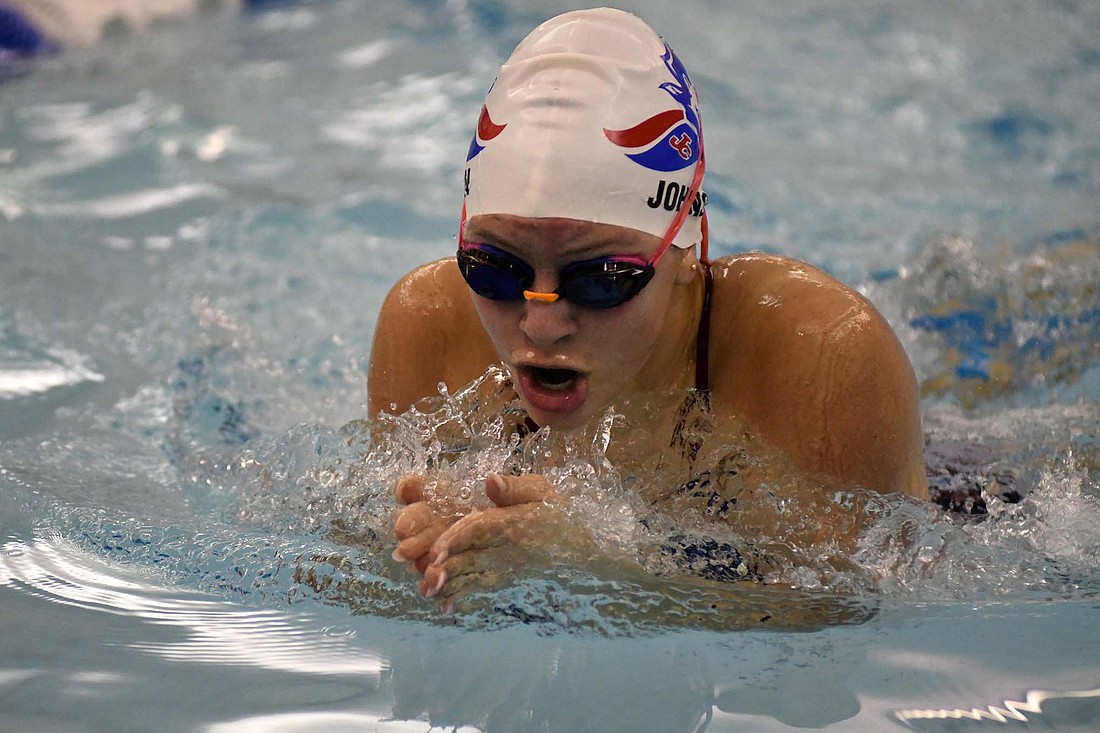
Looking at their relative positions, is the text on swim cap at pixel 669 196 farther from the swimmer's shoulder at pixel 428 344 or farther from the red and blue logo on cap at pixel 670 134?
the swimmer's shoulder at pixel 428 344

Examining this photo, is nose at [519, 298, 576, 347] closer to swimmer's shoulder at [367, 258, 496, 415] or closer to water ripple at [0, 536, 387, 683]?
swimmer's shoulder at [367, 258, 496, 415]

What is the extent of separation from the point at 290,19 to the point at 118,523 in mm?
6121

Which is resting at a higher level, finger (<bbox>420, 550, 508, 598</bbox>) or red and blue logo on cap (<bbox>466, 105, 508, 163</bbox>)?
red and blue logo on cap (<bbox>466, 105, 508, 163</bbox>)

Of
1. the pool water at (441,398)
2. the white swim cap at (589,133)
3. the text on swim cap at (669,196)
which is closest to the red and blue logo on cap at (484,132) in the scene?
the white swim cap at (589,133)

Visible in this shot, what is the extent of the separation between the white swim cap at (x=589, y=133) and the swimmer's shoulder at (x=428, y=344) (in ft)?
1.22

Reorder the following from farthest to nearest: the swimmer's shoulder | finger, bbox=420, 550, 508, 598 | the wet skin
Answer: the swimmer's shoulder → the wet skin → finger, bbox=420, 550, 508, 598

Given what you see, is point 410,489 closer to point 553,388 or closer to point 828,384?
point 553,388

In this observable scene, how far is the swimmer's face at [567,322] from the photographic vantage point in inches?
78.2

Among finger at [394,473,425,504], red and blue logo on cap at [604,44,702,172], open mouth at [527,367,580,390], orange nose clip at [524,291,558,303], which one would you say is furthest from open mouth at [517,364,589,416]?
red and blue logo on cap at [604,44,702,172]

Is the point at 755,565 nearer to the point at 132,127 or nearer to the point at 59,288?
the point at 59,288

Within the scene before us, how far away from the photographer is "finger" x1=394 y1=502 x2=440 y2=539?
1847mm

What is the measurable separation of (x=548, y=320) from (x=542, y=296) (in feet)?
0.15

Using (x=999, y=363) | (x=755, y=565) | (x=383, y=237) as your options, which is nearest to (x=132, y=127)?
(x=383, y=237)

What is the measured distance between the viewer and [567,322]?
1.99 m
